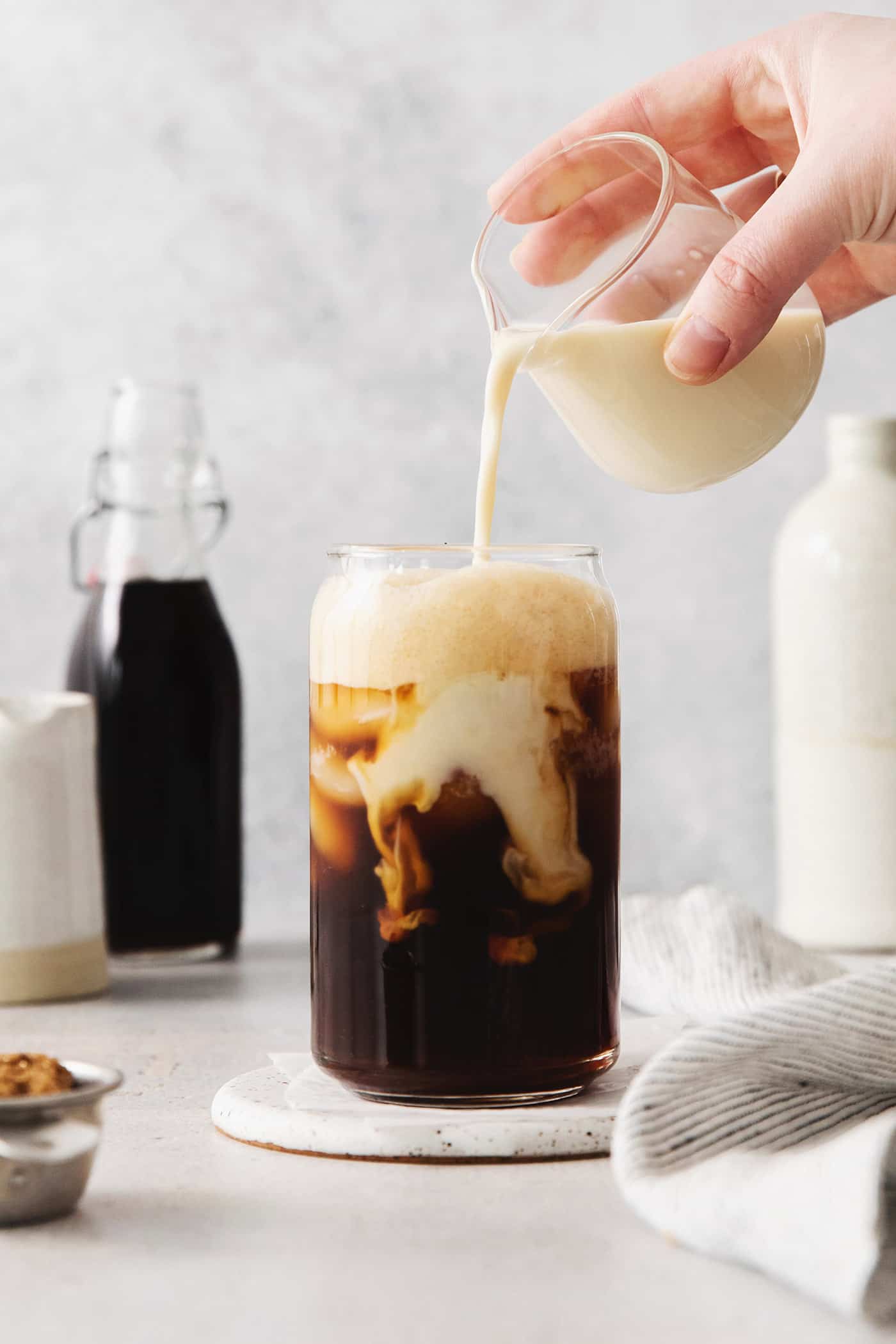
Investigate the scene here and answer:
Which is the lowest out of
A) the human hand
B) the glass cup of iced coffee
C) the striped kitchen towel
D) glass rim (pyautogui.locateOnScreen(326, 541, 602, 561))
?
the striped kitchen towel

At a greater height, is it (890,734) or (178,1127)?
(890,734)

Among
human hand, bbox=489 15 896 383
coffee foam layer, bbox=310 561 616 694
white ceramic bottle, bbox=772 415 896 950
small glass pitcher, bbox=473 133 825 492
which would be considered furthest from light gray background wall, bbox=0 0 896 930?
coffee foam layer, bbox=310 561 616 694

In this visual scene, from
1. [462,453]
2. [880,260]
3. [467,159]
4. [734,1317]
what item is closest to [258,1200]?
A: [734,1317]

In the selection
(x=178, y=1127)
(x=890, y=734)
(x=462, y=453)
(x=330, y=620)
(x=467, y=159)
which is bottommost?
(x=178, y=1127)

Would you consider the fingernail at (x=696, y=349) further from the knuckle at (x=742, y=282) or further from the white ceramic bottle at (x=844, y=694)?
the white ceramic bottle at (x=844, y=694)

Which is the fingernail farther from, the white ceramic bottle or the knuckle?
the white ceramic bottle

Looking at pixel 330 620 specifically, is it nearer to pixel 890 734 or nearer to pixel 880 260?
pixel 880 260
